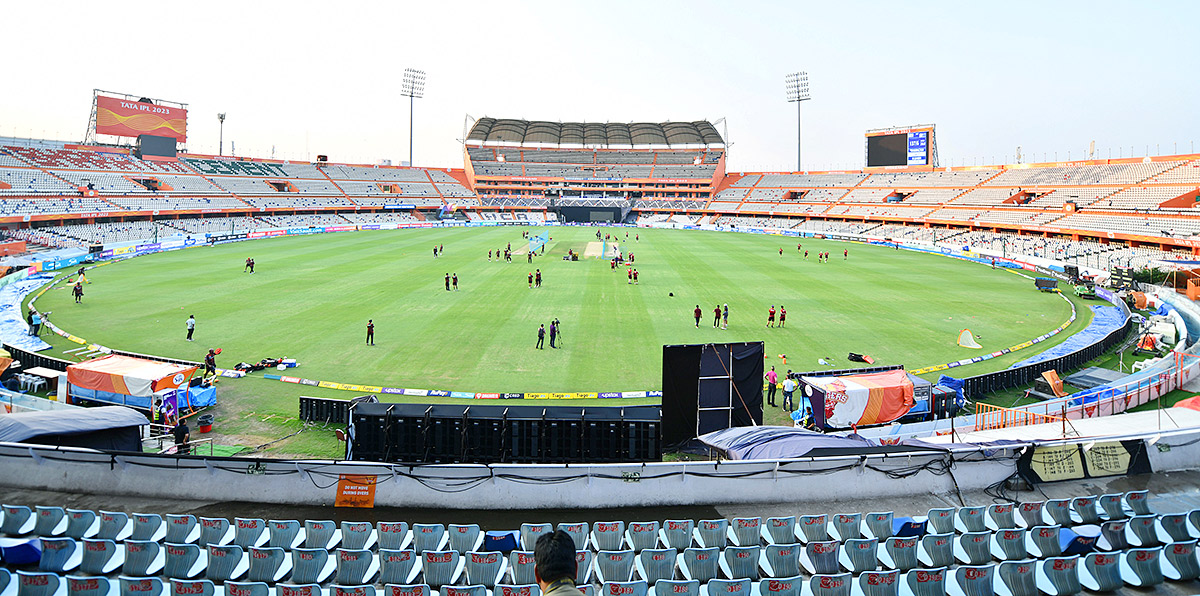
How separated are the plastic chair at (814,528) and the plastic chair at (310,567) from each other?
5.82 meters

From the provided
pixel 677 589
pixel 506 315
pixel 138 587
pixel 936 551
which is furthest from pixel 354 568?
pixel 506 315

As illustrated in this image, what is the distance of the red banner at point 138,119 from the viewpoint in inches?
3526

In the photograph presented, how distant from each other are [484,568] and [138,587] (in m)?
3.45

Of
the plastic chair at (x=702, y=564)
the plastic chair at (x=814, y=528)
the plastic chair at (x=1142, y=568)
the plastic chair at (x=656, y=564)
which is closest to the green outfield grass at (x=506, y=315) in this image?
the plastic chair at (x=656, y=564)

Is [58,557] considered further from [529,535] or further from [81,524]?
[529,535]

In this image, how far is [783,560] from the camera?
741 cm

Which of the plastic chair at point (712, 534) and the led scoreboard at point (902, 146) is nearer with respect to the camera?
the plastic chair at point (712, 534)

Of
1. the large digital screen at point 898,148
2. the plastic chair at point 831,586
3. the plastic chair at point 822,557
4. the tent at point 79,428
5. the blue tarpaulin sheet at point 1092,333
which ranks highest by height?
the large digital screen at point 898,148

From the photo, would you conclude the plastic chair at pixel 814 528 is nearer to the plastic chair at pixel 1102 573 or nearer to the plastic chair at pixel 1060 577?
the plastic chair at pixel 1060 577

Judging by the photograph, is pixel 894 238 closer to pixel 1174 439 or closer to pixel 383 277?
pixel 383 277

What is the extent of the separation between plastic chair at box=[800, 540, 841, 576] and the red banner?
11092 cm

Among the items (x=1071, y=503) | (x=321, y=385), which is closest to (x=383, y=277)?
(x=321, y=385)

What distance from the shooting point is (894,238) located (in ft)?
266

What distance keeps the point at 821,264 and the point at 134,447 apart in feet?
158
